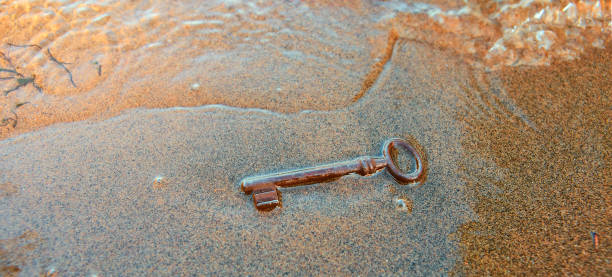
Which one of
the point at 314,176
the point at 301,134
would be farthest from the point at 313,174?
the point at 301,134

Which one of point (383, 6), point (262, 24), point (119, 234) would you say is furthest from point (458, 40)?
point (119, 234)

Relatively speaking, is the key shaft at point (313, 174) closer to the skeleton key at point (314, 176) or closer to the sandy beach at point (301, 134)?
the skeleton key at point (314, 176)

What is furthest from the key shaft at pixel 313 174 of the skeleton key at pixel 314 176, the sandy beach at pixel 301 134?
the sandy beach at pixel 301 134

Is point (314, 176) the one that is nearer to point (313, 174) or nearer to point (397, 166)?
point (313, 174)

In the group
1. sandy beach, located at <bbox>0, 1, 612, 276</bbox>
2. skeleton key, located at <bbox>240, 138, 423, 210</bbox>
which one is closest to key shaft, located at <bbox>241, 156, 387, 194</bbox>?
skeleton key, located at <bbox>240, 138, 423, 210</bbox>

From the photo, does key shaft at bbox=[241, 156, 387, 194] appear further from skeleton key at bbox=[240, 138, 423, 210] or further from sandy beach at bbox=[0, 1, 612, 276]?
sandy beach at bbox=[0, 1, 612, 276]
